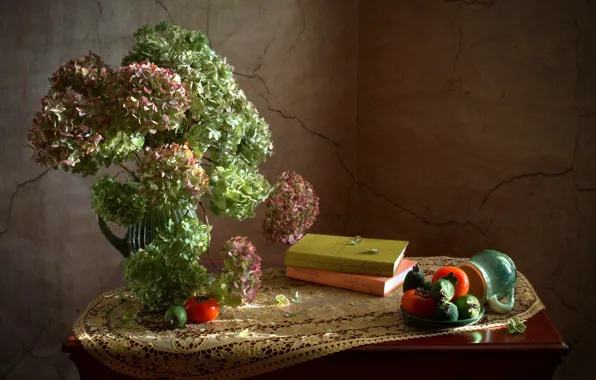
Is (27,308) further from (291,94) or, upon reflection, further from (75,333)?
(291,94)

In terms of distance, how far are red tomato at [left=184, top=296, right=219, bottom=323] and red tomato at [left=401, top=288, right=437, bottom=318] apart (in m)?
0.34

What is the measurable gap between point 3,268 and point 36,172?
0.93 feet

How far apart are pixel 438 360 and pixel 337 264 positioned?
0.31 m

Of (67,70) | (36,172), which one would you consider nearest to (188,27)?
(36,172)

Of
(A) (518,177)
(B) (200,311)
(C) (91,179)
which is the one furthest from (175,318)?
(A) (518,177)

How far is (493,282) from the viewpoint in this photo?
3.65 feet

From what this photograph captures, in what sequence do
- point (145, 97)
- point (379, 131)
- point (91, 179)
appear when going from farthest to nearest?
point (379, 131) < point (91, 179) < point (145, 97)

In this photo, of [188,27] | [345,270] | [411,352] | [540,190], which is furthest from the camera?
[188,27]

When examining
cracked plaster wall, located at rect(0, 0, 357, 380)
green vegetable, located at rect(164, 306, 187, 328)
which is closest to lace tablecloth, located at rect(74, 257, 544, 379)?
green vegetable, located at rect(164, 306, 187, 328)

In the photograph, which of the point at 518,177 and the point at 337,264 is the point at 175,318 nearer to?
the point at 337,264

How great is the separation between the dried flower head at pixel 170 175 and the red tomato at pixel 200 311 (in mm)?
188

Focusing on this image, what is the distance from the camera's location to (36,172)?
65.6 inches

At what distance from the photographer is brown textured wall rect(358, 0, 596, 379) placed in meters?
1.42

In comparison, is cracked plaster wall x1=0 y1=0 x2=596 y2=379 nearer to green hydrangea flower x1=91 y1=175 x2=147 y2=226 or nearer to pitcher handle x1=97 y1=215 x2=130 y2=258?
pitcher handle x1=97 y1=215 x2=130 y2=258
